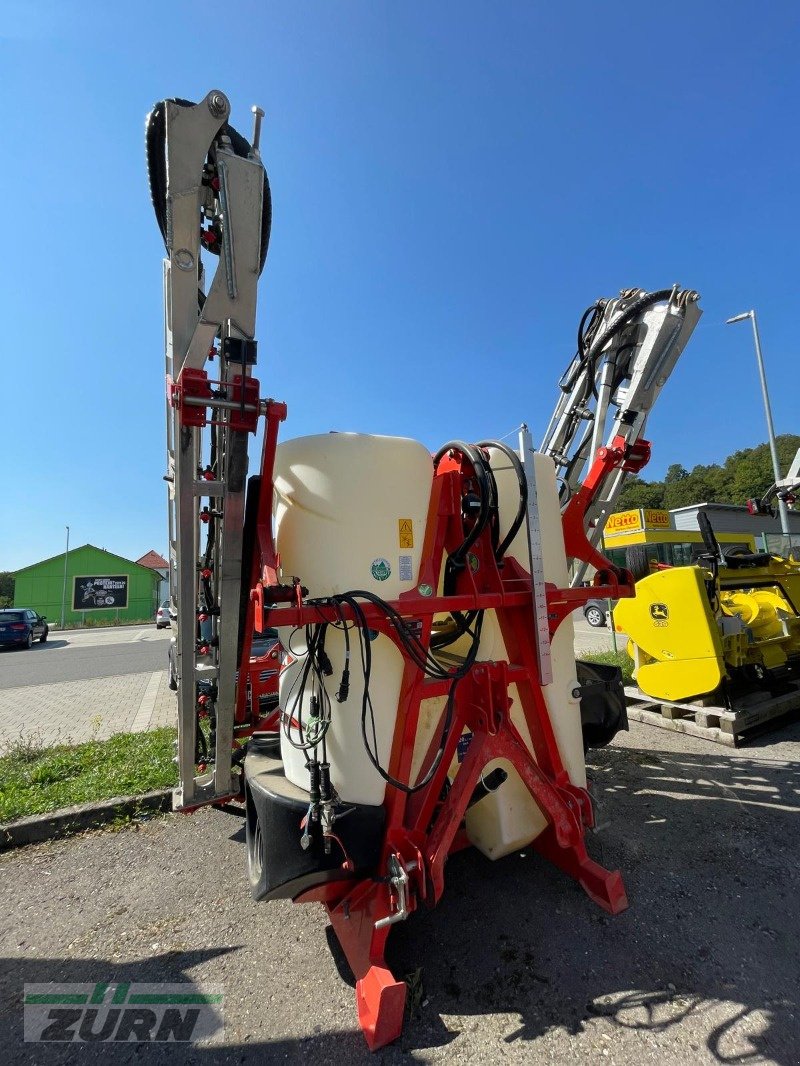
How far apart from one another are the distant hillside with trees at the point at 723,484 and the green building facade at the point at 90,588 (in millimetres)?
48008

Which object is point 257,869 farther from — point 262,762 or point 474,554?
point 474,554

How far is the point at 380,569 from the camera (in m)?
2.36

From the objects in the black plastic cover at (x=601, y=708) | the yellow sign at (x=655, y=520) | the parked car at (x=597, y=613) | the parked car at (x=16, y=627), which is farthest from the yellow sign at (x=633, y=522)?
the parked car at (x=16, y=627)

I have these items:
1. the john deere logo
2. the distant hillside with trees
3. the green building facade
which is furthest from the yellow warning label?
the distant hillside with trees

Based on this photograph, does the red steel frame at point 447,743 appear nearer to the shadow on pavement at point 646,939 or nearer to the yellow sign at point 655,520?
the shadow on pavement at point 646,939

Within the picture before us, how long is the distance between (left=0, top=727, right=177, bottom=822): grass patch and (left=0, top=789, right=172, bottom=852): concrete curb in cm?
11

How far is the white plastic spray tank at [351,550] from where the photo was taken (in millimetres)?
2277

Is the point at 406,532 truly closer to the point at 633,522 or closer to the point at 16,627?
the point at 633,522

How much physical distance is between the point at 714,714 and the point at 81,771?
6.39m

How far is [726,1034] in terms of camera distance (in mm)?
1894

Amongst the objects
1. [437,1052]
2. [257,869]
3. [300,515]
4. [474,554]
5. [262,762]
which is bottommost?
[437,1052]

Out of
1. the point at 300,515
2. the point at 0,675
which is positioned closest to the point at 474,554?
the point at 300,515

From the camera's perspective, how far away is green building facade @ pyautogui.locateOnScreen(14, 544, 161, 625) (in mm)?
38500

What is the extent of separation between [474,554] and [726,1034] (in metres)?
2.17
